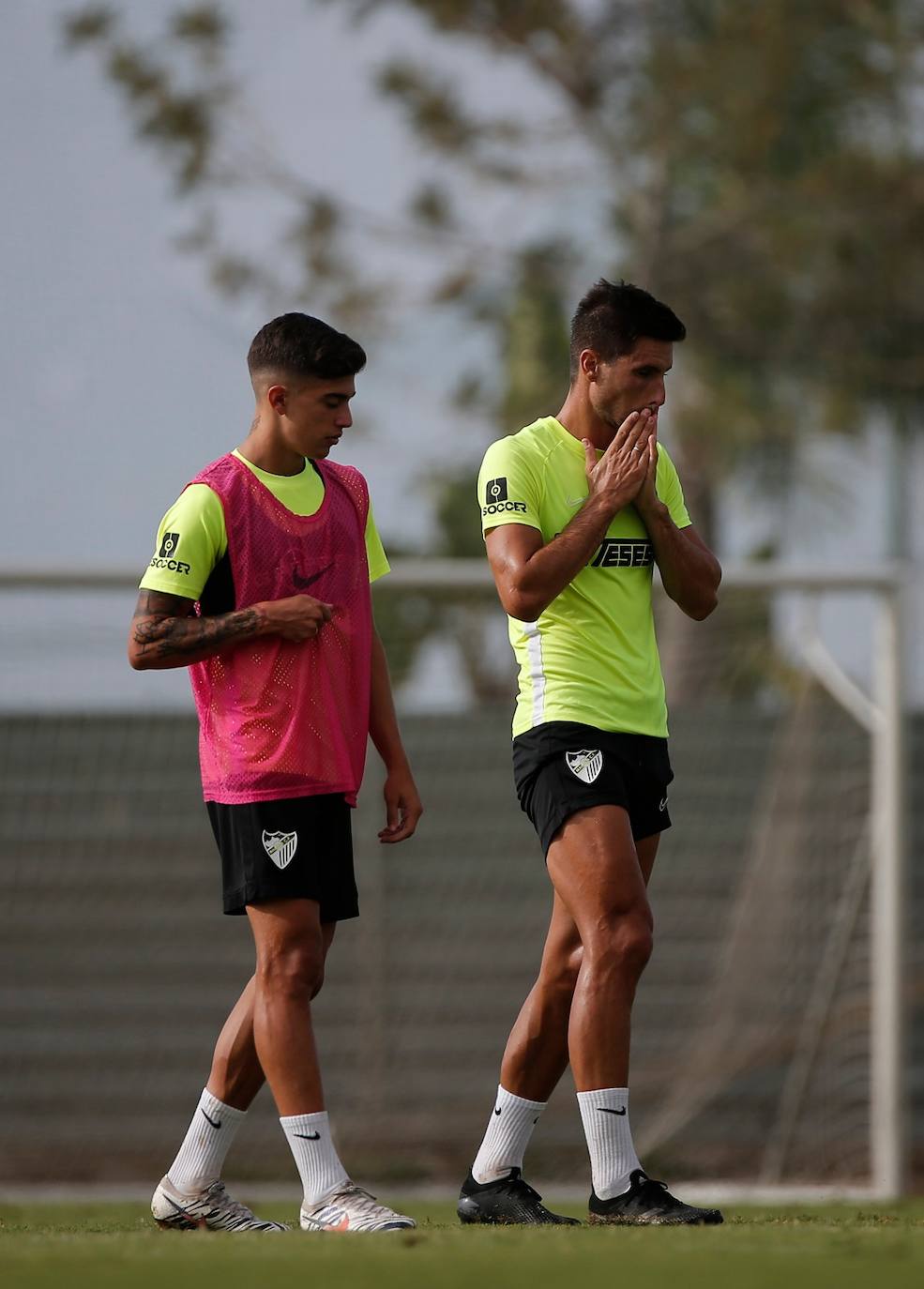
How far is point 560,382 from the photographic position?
14.5m

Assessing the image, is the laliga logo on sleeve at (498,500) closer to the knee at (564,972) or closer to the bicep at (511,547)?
the bicep at (511,547)

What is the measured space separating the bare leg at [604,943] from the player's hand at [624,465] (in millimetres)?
793

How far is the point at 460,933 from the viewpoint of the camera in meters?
9.48

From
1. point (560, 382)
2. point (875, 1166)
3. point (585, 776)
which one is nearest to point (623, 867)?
point (585, 776)

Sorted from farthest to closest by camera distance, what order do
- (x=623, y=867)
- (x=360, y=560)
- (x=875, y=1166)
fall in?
(x=875, y=1166)
(x=360, y=560)
(x=623, y=867)

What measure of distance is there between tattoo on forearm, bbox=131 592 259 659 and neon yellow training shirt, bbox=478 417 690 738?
676 millimetres

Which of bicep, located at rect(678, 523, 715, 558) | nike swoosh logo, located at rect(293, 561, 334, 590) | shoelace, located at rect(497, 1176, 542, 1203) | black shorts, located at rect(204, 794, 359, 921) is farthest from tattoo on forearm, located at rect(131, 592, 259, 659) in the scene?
shoelace, located at rect(497, 1176, 542, 1203)

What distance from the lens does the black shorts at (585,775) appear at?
4.50m

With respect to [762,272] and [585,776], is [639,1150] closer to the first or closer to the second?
[585,776]

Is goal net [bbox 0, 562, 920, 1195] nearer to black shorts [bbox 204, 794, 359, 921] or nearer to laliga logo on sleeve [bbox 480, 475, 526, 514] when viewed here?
laliga logo on sleeve [bbox 480, 475, 526, 514]

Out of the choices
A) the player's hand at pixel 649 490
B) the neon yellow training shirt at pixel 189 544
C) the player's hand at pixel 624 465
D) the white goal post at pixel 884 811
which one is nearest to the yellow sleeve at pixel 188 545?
the neon yellow training shirt at pixel 189 544

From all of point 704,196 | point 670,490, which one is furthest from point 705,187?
point 670,490

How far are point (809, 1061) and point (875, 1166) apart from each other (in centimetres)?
69

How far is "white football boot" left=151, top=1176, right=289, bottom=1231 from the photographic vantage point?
15.1 feet
